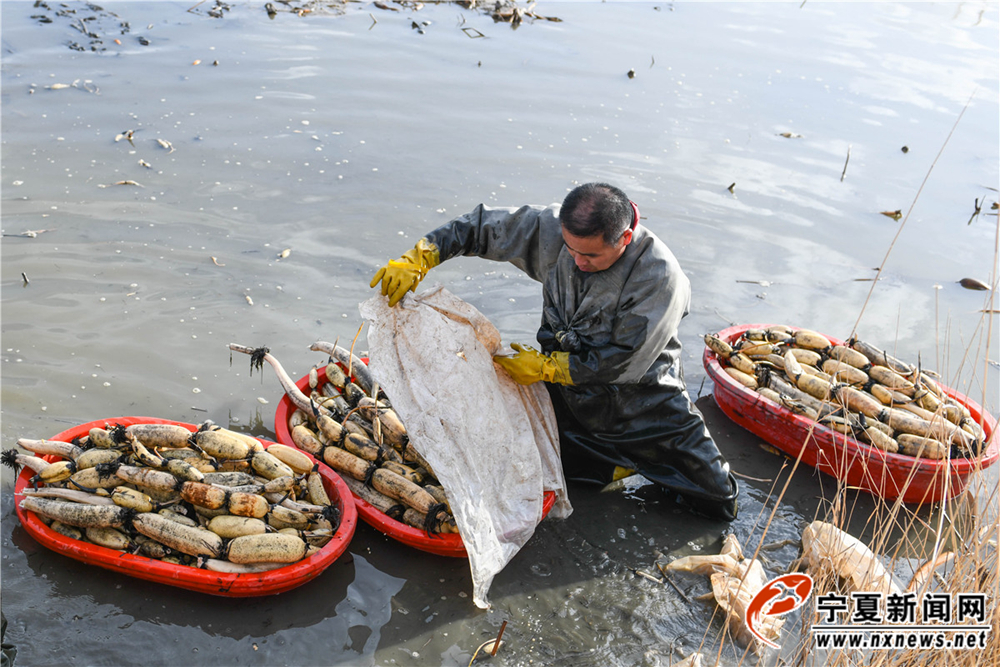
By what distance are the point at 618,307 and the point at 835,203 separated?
17.4 feet

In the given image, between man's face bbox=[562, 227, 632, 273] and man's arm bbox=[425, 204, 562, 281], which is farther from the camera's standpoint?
man's arm bbox=[425, 204, 562, 281]

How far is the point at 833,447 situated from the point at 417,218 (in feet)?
12.9

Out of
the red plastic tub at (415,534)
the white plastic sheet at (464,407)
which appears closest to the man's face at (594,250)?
the white plastic sheet at (464,407)

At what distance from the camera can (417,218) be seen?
648cm

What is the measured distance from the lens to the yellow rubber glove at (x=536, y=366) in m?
3.56

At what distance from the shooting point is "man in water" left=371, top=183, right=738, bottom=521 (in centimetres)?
339

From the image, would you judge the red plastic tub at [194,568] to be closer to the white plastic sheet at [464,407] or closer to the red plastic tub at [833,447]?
the white plastic sheet at [464,407]

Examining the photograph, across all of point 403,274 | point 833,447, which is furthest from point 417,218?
point 833,447

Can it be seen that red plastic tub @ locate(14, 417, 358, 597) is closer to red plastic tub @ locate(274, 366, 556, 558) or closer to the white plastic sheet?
red plastic tub @ locate(274, 366, 556, 558)

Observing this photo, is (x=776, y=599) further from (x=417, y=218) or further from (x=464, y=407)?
(x=417, y=218)

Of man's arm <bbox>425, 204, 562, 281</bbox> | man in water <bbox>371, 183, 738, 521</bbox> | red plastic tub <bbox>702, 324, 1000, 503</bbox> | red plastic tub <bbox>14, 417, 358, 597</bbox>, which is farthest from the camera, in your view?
red plastic tub <bbox>702, 324, 1000, 503</bbox>

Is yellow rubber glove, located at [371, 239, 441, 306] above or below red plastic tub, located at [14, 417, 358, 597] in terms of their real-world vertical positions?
above

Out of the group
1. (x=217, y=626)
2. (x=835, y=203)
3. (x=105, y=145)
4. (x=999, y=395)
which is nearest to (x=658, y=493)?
(x=217, y=626)

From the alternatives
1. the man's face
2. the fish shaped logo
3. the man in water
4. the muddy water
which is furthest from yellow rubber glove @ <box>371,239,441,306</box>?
the fish shaped logo
